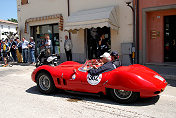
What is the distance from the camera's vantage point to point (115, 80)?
3.91 metres

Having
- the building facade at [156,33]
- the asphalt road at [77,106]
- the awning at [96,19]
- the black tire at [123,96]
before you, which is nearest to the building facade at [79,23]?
the awning at [96,19]

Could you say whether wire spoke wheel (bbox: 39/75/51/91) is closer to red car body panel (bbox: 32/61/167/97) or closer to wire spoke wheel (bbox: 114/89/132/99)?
red car body panel (bbox: 32/61/167/97)

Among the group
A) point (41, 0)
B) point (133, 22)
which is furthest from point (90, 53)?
point (41, 0)

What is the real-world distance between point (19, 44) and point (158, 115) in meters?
10.9

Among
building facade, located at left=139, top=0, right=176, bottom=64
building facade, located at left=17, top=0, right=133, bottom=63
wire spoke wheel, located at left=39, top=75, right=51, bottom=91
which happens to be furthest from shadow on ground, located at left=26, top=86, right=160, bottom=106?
building facade, located at left=139, top=0, right=176, bottom=64

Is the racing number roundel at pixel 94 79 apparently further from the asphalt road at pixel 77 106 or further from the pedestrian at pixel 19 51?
the pedestrian at pixel 19 51

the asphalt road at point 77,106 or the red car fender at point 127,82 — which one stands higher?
the red car fender at point 127,82

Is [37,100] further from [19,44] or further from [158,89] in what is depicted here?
[19,44]

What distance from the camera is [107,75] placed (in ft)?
13.4

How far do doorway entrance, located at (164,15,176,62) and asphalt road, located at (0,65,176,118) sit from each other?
4.91m

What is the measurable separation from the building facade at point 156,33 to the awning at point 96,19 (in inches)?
56.8

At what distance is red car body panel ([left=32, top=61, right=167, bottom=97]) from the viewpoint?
3.69 meters

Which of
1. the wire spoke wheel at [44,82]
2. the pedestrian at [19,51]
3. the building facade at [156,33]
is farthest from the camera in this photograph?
the pedestrian at [19,51]

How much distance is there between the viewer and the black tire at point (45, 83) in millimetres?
4859
